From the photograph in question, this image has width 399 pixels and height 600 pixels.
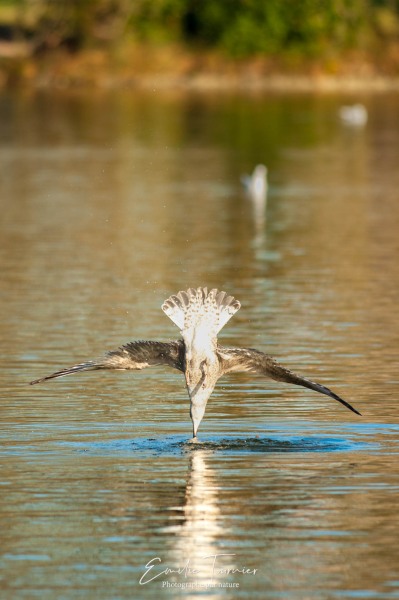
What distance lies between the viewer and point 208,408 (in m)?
15.1

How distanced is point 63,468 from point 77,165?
1313 inches

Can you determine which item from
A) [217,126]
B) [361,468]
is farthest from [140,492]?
[217,126]

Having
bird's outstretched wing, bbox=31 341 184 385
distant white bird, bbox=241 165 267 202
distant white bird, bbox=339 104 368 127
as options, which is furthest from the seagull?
distant white bird, bbox=339 104 368 127

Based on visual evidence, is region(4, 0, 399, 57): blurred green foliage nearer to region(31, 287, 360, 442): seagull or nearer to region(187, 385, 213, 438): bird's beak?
region(31, 287, 360, 442): seagull

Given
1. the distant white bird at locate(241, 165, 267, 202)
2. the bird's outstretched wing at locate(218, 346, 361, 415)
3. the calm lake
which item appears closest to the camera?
the calm lake

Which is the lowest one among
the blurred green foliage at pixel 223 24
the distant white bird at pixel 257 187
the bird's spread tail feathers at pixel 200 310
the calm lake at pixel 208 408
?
the blurred green foliage at pixel 223 24

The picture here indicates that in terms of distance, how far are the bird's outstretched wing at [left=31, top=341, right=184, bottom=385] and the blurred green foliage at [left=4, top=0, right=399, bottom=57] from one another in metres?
71.1

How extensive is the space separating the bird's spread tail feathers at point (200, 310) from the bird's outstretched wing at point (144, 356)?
0.57 feet

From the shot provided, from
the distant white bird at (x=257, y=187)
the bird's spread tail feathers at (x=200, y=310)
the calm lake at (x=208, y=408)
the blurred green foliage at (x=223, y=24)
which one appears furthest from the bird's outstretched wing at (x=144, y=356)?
the blurred green foliage at (x=223, y=24)

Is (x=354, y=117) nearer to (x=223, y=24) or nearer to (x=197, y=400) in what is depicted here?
(x=223, y=24)

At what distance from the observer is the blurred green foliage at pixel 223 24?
277ft

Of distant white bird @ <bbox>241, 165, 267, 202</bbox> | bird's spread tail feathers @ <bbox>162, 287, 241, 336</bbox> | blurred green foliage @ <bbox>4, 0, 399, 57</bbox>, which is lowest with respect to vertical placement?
blurred green foliage @ <bbox>4, 0, 399, 57</bbox>

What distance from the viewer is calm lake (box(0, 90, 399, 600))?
1060 centimetres

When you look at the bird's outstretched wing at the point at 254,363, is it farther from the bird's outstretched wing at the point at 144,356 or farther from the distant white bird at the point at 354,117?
the distant white bird at the point at 354,117
